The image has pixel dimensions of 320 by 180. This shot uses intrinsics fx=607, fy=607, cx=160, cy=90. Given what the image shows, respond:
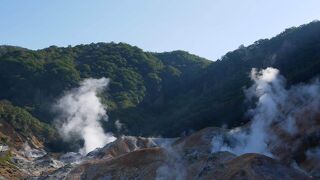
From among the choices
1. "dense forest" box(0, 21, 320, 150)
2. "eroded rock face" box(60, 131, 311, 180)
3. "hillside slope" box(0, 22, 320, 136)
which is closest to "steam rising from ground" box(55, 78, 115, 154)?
"dense forest" box(0, 21, 320, 150)

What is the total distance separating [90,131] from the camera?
517ft

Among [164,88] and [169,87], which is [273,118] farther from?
[164,88]

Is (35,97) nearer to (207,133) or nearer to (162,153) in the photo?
(207,133)

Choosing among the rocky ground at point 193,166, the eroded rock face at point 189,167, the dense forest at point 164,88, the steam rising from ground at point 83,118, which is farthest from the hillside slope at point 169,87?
the eroded rock face at point 189,167

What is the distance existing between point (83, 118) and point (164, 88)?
43.1m

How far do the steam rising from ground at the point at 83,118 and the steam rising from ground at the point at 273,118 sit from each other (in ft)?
180

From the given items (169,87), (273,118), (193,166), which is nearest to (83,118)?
(169,87)

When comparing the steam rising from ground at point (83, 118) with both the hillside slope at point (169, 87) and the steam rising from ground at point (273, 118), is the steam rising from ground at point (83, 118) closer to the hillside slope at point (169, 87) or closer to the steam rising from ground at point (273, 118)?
the hillside slope at point (169, 87)

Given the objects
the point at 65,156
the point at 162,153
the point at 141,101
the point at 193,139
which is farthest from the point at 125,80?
the point at 162,153

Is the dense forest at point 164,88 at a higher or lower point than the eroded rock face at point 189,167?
higher

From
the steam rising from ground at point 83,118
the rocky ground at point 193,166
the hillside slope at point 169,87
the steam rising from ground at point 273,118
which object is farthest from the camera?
the steam rising from ground at point 83,118

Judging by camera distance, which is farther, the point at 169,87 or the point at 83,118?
the point at 169,87

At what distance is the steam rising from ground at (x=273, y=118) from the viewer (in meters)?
68.7

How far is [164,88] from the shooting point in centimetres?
19812
